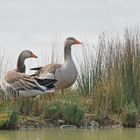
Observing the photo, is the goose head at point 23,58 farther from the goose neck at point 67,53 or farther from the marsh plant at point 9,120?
the marsh plant at point 9,120

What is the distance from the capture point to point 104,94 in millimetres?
12883

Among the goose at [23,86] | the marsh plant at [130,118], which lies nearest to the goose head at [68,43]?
the goose at [23,86]

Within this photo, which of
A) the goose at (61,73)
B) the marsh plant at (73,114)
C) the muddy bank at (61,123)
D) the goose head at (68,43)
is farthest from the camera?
the goose head at (68,43)

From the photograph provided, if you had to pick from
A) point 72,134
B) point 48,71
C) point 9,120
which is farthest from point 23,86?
point 72,134

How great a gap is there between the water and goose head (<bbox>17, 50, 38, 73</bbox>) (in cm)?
427

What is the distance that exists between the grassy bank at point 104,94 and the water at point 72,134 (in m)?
0.96

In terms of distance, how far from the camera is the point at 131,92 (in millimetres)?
13523

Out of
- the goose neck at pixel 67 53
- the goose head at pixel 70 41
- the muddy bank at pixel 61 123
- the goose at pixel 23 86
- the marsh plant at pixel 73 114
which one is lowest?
the muddy bank at pixel 61 123

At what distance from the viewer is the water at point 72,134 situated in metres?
9.69

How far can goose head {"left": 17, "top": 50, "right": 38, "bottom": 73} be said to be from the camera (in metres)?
15.1

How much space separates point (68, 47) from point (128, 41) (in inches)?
113

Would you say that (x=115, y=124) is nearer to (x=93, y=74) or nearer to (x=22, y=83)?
(x=22, y=83)

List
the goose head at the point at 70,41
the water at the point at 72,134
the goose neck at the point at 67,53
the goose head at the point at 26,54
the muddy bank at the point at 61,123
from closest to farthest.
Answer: the water at the point at 72,134 → the muddy bank at the point at 61,123 → the goose head at the point at 26,54 → the goose neck at the point at 67,53 → the goose head at the point at 70,41

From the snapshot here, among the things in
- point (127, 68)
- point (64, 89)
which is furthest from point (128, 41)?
point (64, 89)
